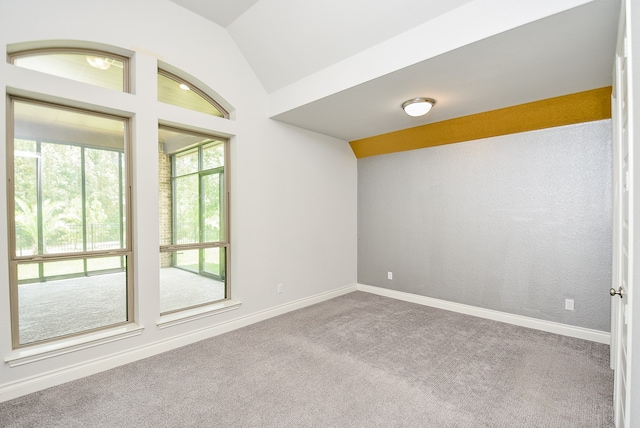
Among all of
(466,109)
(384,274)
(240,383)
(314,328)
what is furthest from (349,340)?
(466,109)

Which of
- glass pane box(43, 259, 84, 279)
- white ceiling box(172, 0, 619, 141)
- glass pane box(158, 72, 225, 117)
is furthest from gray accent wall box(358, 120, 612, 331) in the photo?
glass pane box(43, 259, 84, 279)

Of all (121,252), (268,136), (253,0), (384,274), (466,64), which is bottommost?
(384,274)

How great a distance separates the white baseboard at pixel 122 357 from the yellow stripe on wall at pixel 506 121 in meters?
2.83

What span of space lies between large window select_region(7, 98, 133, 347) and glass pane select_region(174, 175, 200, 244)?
49 cm

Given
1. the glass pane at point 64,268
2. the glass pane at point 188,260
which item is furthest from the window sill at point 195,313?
the glass pane at point 64,268

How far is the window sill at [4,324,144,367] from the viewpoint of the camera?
7.10 ft

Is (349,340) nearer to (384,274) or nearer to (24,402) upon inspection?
(384,274)

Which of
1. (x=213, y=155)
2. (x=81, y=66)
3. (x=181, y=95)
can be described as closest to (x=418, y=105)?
(x=213, y=155)

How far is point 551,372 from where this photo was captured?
8.06ft

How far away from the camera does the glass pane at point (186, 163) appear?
10.4 feet

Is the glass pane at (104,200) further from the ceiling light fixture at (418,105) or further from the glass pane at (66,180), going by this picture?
the ceiling light fixture at (418,105)

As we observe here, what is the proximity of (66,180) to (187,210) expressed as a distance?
1.04m

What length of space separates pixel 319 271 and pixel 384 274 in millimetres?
1086

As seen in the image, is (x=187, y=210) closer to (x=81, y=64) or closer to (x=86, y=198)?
(x=86, y=198)
